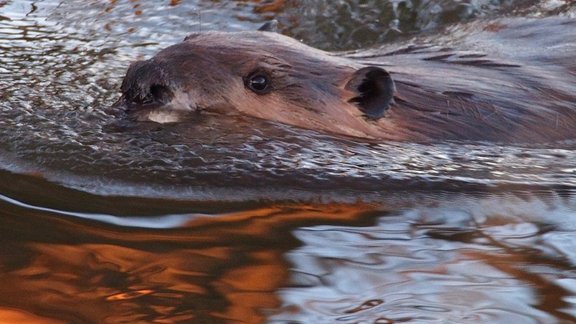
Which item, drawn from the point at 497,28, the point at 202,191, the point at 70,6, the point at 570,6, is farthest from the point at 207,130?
the point at 570,6

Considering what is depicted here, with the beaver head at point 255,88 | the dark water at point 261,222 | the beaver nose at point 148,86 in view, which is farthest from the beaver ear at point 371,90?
the beaver nose at point 148,86

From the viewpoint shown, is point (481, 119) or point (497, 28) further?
point (497, 28)

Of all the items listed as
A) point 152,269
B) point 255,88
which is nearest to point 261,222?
point 152,269

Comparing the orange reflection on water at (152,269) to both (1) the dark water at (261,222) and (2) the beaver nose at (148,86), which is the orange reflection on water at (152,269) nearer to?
(1) the dark water at (261,222)

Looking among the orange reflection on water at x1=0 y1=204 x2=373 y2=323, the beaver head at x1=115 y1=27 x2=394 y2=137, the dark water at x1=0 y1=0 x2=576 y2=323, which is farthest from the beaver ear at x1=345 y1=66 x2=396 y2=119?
the orange reflection on water at x1=0 y1=204 x2=373 y2=323

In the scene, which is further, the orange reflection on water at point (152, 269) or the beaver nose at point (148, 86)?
the beaver nose at point (148, 86)

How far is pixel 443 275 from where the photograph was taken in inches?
107

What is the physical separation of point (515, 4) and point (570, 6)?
0.37 m

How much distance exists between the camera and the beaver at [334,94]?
3863mm

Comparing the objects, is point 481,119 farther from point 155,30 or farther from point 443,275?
point 155,30

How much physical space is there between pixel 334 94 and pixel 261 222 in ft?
3.10

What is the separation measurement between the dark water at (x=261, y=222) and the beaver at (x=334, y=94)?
0.07 meters

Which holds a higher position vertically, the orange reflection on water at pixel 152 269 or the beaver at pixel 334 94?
the beaver at pixel 334 94

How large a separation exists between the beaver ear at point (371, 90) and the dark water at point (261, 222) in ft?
0.44
